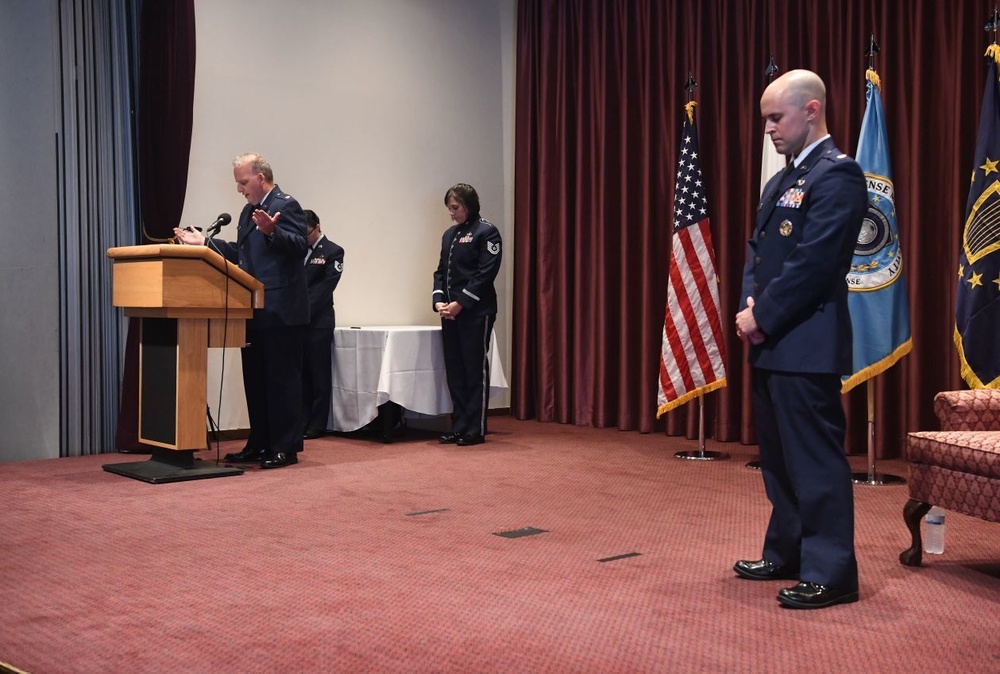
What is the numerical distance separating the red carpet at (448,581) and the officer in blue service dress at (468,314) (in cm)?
132

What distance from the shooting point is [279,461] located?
5.18 meters

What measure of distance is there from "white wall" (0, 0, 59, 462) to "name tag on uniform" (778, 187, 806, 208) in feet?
14.2

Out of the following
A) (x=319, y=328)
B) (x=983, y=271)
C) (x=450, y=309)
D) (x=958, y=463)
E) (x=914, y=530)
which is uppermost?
(x=983, y=271)

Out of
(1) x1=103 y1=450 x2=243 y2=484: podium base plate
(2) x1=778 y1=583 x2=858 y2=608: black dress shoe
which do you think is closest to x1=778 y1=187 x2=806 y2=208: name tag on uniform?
(2) x1=778 y1=583 x2=858 y2=608: black dress shoe

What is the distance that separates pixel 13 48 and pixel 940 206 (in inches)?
200

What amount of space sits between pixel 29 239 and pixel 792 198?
4.42m

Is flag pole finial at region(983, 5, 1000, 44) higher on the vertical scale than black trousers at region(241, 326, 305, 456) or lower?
higher

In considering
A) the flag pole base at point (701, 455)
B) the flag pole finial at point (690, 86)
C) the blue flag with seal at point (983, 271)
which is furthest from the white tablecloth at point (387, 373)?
the blue flag with seal at point (983, 271)

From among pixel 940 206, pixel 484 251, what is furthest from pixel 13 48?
pixel 940 206

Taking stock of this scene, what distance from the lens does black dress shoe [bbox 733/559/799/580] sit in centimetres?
299

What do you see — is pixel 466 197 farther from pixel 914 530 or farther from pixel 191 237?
pixel 914 530

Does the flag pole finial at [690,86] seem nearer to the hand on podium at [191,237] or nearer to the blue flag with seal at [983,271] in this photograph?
the blue flag with seal at [983,271]

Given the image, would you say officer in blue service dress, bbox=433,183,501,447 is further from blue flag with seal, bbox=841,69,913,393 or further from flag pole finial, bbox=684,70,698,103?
blue flag with seal, bbox=841,69,913,393

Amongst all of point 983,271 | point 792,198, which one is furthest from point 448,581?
point 983,271
